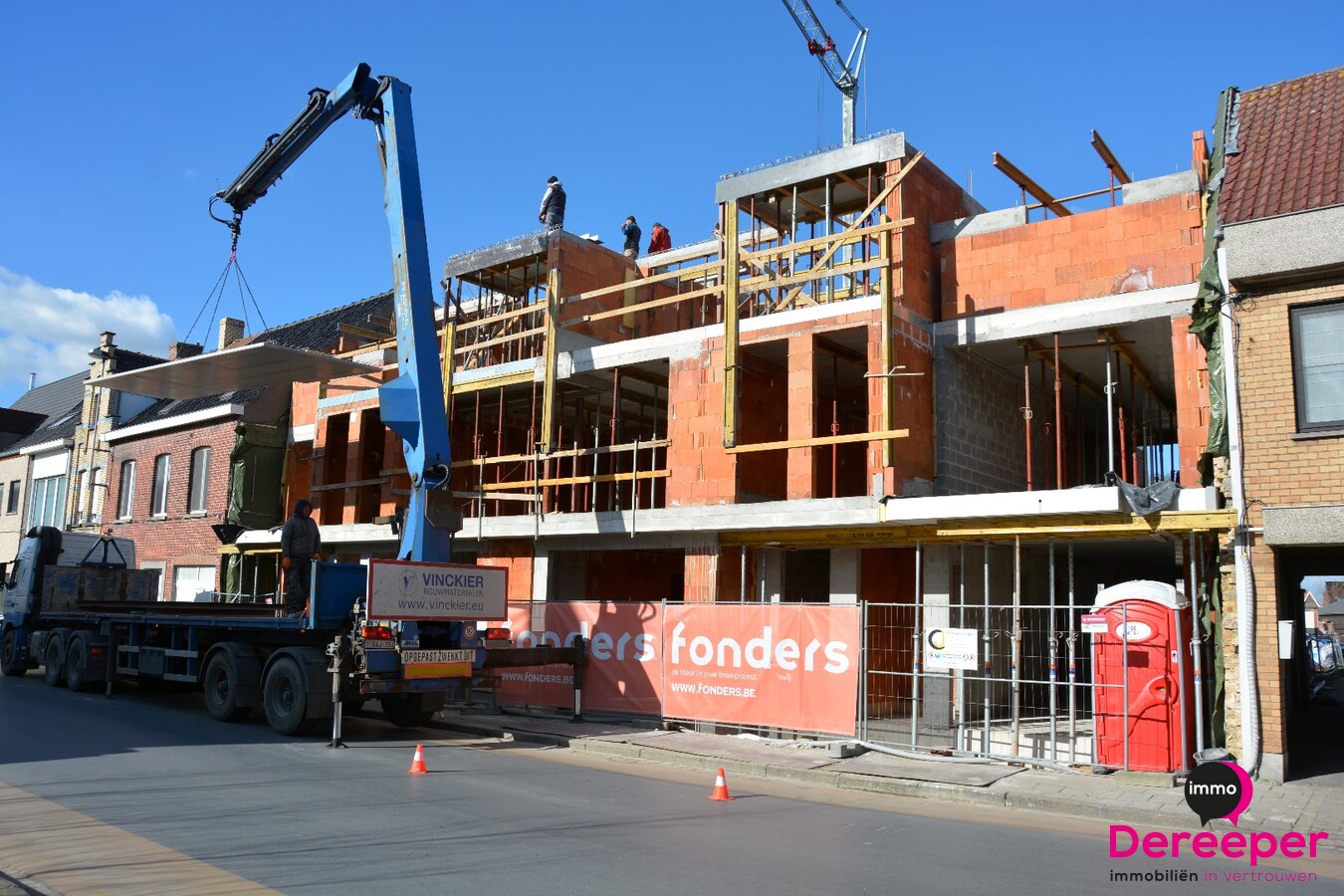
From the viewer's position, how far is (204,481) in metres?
27.8

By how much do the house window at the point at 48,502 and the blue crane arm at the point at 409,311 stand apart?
2319 centimetres

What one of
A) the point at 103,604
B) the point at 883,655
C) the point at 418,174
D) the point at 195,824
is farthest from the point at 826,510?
the point at 103,604

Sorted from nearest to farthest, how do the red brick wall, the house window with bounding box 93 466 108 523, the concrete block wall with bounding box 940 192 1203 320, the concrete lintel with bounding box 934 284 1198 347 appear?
the concrete lintel with bounding box 934 284 1198 347, the concrete block wall with bounding box 940 192 1203 320, the red brick wall, the house window with bounding box 93 466 108 523

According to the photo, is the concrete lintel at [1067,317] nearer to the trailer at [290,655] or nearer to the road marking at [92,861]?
the trailer at [290,655]

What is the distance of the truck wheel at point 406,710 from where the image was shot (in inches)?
566

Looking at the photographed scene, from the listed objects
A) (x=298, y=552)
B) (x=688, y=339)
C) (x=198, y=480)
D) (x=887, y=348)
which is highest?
(x=688, y=339)

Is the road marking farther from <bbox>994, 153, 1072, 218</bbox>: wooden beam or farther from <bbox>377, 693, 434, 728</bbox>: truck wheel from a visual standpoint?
<bbox>994, 153, 1072, 218</bbox>: wooden beam

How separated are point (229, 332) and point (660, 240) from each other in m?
19.9

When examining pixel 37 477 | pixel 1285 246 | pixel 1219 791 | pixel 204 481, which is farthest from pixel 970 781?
pixel 37 477

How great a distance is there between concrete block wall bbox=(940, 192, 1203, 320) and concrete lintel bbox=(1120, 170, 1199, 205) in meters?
0.21

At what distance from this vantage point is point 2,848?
7043 mm

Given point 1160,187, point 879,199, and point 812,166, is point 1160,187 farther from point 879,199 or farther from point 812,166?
point 812,166

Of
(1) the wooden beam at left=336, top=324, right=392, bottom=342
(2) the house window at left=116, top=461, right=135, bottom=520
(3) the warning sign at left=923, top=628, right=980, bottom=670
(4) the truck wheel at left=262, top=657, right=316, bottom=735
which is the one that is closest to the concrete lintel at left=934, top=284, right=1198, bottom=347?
(3) the warning sign at left=923, top=628, right=980, bottom=670

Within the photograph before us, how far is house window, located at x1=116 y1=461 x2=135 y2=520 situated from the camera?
30.7 meters
